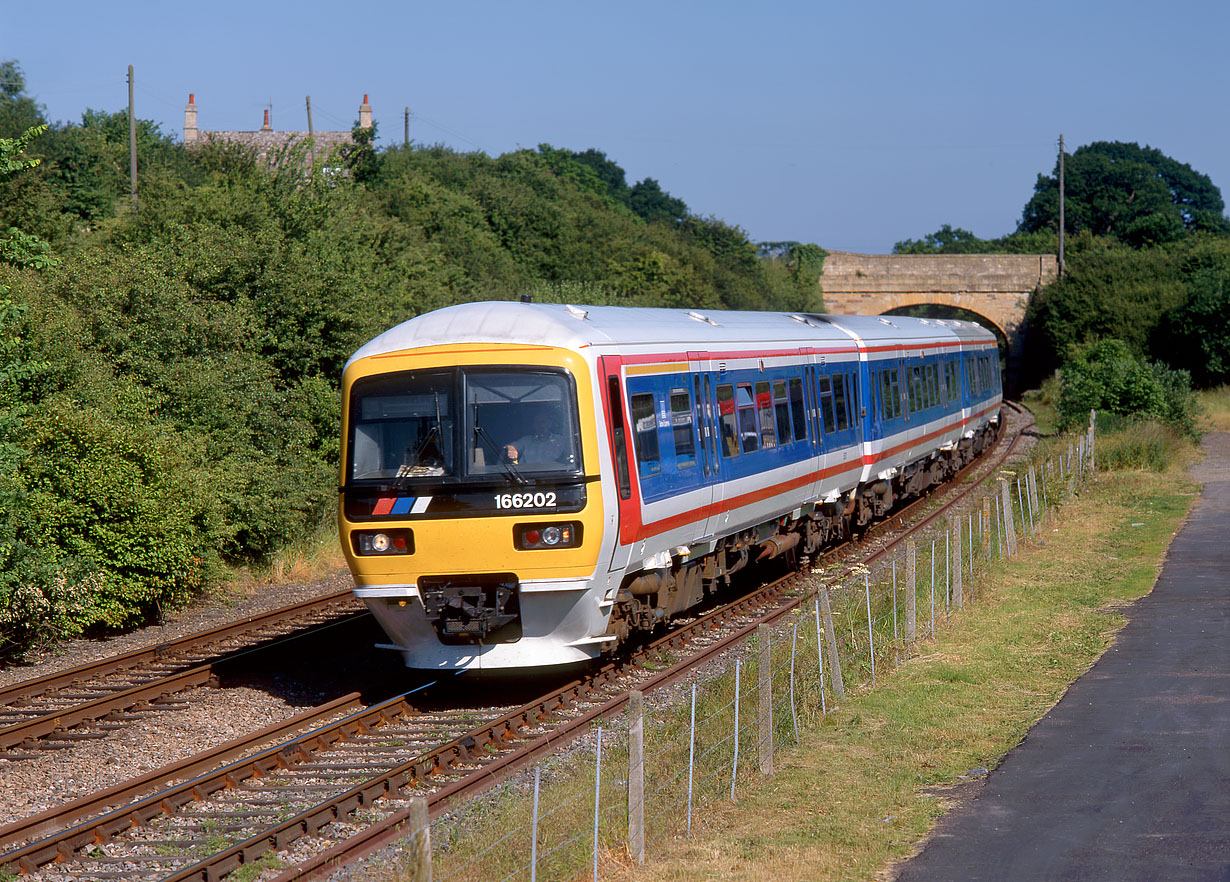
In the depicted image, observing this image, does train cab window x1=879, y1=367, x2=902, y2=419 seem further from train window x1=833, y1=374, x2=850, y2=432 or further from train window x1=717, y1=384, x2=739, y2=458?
train window x1=717, y1=384, x2=739, y2=458

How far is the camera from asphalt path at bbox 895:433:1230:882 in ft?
23.2

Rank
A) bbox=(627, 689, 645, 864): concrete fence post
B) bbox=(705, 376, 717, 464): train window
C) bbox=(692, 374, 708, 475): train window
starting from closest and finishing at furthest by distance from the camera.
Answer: bbox=(627, 689, 645, 864): concrete fence post < bbox=(692, 374, 708, 475): train window < bbox=(705, 376, 717, 464): train window

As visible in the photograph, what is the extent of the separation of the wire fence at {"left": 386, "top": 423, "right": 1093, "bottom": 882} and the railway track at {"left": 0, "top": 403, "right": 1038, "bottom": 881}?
1.80ft

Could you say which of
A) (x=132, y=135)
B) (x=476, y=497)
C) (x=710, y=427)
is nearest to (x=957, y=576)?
(x=710, y=427)

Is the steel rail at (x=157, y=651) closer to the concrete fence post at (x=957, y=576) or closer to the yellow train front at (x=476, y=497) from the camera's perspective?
the yellow train front at (x=476, y=497)

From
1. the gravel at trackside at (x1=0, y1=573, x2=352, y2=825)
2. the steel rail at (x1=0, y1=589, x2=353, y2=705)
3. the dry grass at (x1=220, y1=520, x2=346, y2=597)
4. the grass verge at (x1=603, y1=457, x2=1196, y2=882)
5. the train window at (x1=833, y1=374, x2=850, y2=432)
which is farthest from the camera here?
the dry grass at (x1=220, y1=520, x2=346, y2=597)

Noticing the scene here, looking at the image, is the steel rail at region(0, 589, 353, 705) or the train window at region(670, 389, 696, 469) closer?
the steel rail at region(0, 589, 353, 705)

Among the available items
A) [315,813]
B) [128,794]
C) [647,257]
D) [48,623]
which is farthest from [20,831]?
[647,257]

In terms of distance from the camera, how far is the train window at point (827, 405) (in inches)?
676

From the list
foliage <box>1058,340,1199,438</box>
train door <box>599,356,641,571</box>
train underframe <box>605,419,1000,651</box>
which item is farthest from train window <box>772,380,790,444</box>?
foliage <box>1058,340,1199,438</box>

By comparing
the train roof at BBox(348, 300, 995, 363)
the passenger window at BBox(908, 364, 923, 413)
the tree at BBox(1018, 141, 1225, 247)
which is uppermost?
the tree at BBox(1018, 141, 1225, 247)

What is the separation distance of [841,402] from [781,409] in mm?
2917

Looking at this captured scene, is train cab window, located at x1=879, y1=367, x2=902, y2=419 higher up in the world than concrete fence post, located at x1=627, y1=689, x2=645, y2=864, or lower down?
higher up

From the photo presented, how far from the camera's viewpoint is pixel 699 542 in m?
13.0
